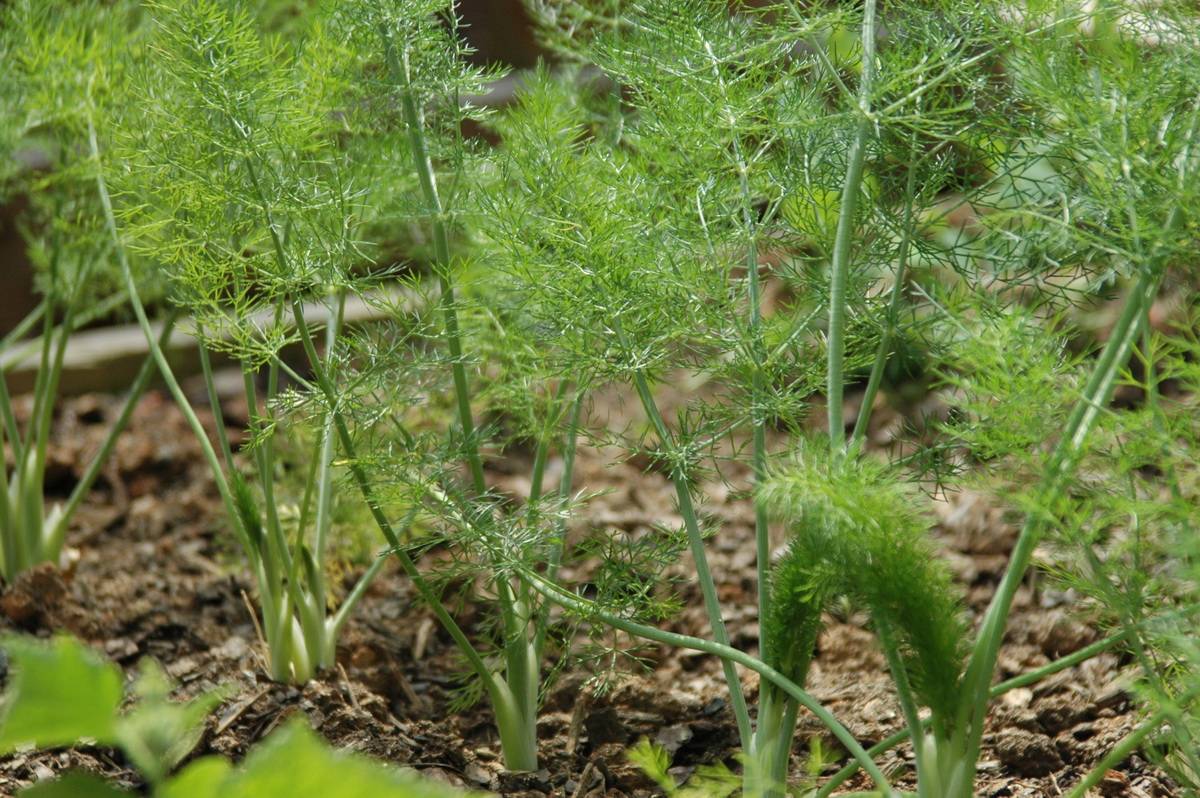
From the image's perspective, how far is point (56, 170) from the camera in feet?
6.65

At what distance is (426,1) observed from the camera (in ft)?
4.31

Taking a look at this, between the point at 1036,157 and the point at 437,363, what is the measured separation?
648 millimetres

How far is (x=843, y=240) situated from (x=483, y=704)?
906 mm

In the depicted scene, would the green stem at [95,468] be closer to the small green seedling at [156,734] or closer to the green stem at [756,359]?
the green stem at [756,359]

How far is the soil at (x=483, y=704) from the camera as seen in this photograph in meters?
1.49

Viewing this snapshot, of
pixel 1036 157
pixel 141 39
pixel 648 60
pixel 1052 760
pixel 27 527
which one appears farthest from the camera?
pixel 27 527

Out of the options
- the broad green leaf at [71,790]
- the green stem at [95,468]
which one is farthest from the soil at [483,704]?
the broad green leaf at [71,790]

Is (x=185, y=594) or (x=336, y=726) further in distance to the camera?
(x=185, y=594)

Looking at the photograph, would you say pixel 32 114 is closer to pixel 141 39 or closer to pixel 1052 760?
pixel 141 39

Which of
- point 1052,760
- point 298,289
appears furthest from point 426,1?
point 1052,760

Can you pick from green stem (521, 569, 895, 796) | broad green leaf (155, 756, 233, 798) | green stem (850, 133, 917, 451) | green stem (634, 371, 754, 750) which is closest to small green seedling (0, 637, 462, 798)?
broad green leaf (155, 756, 233, 798)

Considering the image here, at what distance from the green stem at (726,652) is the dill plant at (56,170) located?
3.01ft

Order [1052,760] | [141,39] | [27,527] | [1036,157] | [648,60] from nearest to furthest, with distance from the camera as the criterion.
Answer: [1036,157] → [648,60] → [1052,760] → [141,39] → [27,527]

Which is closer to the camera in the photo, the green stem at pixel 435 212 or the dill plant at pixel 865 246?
the dill plant at pixel 865 246
